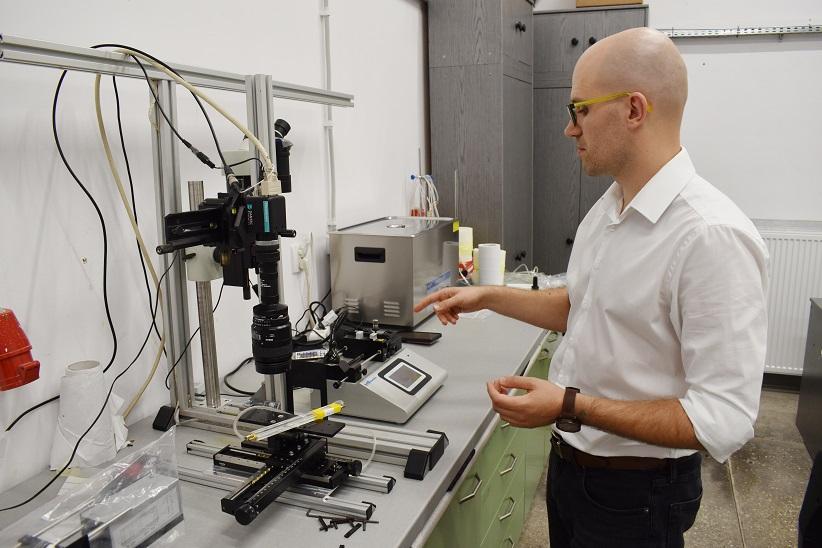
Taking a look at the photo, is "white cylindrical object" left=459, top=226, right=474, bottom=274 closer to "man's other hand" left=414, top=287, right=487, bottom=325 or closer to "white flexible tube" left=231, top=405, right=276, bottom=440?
"man's other hand" left=414, top=287, right=487, bottom=325

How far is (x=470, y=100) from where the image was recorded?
3332 millimetres

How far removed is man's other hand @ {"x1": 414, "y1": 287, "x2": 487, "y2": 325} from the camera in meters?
1.79

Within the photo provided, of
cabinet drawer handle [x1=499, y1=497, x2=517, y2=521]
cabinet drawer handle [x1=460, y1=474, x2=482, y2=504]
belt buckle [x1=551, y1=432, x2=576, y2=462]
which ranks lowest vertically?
cabinet drawer handle [x1=499, y1=497, x2=517, y2=521]

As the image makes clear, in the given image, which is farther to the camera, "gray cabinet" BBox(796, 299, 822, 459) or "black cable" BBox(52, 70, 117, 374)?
"gray cabinet" BBox(796, 299, 822, 459)

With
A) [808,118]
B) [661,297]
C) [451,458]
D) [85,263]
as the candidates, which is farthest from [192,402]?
[808,118]

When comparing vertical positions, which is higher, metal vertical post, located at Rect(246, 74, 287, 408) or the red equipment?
metal vertical post, located at Rect(246, 74, 287, 408)

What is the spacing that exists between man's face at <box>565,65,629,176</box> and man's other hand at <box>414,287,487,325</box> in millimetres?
511

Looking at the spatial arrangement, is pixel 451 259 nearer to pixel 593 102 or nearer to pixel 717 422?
pixel 593 102

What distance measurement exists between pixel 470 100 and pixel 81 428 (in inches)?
99.4

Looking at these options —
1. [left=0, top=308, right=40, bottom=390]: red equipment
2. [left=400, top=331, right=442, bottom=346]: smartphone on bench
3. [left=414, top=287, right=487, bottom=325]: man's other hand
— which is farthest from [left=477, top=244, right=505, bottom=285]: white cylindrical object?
[left=0, top=308, right=40, bottom=390]: red equipment

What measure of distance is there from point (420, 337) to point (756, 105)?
10.4 feet

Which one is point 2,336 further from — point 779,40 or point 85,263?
point 779,40

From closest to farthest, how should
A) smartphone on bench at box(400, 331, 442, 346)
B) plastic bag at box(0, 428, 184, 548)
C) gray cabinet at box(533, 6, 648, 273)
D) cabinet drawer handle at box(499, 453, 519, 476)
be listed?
plastic bag at box(0, 428, 184, 548), cabinet drawer handle at box(499, 453, 519, 476), smartphone on bench at box(400, 331, 442, 346), gray cabinet at box(533, 6, 648, 273)

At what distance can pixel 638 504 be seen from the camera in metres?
1.40
